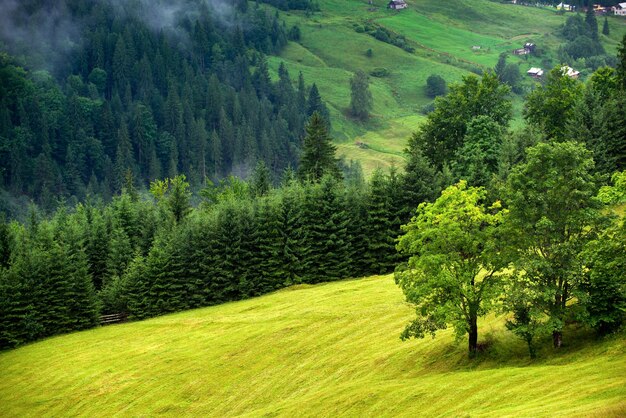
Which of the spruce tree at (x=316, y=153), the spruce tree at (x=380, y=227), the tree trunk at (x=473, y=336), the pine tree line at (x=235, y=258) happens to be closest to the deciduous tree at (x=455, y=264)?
the tree trunk at (x=473, y=336)

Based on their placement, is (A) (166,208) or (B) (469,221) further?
(A) (166,208)

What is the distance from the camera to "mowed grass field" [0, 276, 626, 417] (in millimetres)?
47562

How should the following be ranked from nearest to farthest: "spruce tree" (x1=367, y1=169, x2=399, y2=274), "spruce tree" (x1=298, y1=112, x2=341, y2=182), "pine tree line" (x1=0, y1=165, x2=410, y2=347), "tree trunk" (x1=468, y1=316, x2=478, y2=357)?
"tree trunk" (x1=468, y1=316, x2=478, y2=357)
"pine tree line" (x1=0, y1=165, x2=410, y2=347)
"spruce tree" (x1=367, y1=169, x2=399, y2=274)
"spruce tree" (x1=298, y1=112, x2=341, y2=182)

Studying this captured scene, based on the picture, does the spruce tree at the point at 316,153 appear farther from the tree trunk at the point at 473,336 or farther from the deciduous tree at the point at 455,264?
the tree trunk at the point at 473,336

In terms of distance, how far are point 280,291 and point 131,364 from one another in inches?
1155

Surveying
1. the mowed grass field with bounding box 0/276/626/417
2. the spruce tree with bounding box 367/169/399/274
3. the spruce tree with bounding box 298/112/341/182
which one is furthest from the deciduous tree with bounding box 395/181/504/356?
the spruce tree with bounding box 298/112/341/182

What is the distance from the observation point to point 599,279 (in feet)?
166

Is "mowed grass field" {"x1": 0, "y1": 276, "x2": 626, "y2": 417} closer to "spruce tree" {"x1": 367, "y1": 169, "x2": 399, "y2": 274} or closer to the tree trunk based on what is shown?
the tree trunk

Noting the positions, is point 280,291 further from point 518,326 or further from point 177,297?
point 518,326

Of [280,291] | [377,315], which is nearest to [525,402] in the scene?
[377,315]

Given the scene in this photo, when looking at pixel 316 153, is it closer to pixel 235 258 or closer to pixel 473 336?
pixel 235 258

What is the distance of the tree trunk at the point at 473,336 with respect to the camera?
5753 cm

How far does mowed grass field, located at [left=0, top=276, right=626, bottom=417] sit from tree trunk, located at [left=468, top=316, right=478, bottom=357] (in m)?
0.80

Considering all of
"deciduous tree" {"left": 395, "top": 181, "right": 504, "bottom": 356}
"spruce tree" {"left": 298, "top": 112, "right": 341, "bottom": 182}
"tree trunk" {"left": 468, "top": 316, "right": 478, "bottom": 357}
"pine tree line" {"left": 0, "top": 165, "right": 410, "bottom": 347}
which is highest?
"deciduous tree" {"left": 395, "top": 181, "right": 504, "bottom": 356}
